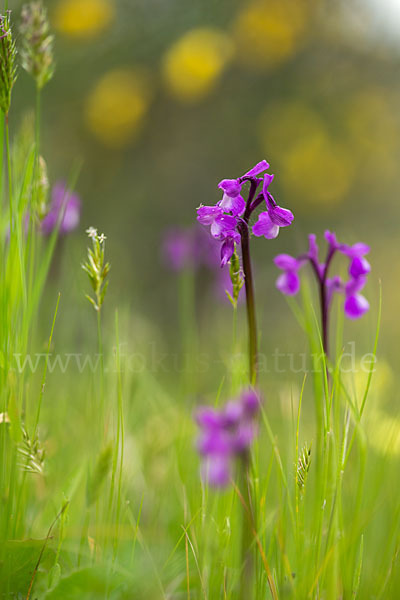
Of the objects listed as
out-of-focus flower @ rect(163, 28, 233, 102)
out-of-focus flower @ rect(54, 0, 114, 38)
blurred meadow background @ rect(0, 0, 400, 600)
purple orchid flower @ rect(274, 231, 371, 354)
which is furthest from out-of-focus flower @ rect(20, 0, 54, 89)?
out-of-focus flower @ rect(163, 28, 233, 102)

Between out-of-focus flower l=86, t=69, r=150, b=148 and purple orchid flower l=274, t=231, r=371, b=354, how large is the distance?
5103 mm

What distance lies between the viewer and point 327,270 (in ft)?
4.79

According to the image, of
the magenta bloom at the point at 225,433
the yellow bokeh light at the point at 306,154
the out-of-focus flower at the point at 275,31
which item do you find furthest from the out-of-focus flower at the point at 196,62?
the magenta bloom at the point at 225,433

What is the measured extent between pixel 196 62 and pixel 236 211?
583 centimetres

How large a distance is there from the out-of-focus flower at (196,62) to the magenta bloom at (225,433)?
600 cm

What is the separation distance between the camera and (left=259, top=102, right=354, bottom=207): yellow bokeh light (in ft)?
20.8

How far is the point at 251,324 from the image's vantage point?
117 cm

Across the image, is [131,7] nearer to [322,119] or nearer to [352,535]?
[322,119]

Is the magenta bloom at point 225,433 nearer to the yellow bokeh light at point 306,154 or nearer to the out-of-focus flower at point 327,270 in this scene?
the out-of-focus flower at point 327,270

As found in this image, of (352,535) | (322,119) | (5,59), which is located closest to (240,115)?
(322,119)

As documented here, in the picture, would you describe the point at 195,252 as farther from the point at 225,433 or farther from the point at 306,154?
the point at 306,154

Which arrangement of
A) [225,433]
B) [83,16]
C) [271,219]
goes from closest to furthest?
[225,433], [271,219], [83,16]

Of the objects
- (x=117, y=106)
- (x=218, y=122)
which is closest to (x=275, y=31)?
(x=218, y=122)

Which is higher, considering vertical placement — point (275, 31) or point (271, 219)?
point (275, 31)
